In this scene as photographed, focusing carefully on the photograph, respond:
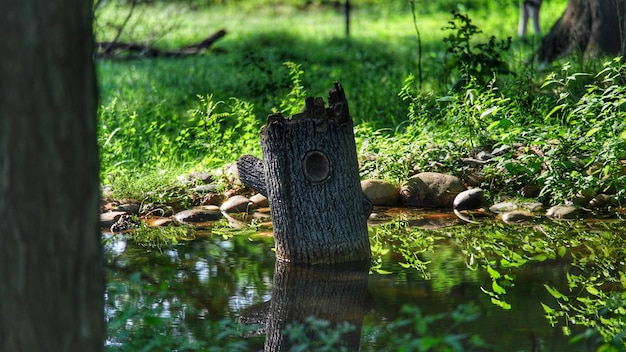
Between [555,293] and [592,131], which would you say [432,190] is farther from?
[555,293]

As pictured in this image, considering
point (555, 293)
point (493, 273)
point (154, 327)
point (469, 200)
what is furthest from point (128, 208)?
point (555, 293)

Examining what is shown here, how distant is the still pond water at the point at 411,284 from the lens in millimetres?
4934

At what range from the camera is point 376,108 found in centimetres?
1167

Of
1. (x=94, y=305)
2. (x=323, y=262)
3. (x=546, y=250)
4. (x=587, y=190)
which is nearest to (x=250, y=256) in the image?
(x=323, y=262)

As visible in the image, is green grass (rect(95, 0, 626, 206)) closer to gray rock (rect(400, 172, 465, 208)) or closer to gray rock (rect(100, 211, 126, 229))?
gray rock (rect(400, 172, 465, 208))

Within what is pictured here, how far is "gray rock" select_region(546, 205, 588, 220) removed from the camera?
786 cm

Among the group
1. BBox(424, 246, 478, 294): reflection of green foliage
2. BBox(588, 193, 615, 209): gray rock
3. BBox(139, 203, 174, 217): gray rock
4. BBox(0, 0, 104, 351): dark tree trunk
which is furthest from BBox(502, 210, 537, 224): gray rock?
BBox(0, 0, 104, 351): dark tree trunk

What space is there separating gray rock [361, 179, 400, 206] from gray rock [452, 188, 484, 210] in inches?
22.1

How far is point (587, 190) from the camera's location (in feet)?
26.0

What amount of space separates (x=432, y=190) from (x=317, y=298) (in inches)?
116

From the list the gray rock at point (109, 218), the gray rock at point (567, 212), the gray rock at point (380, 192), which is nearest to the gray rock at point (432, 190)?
the gray rock at point (380, 192)

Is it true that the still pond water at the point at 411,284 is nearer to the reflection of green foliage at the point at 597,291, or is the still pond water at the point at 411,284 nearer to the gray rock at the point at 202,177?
the reflection of green foliage at the point at 597,291

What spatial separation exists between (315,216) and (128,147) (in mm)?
4088

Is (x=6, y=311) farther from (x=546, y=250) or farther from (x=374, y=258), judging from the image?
(x=546, y=250)
